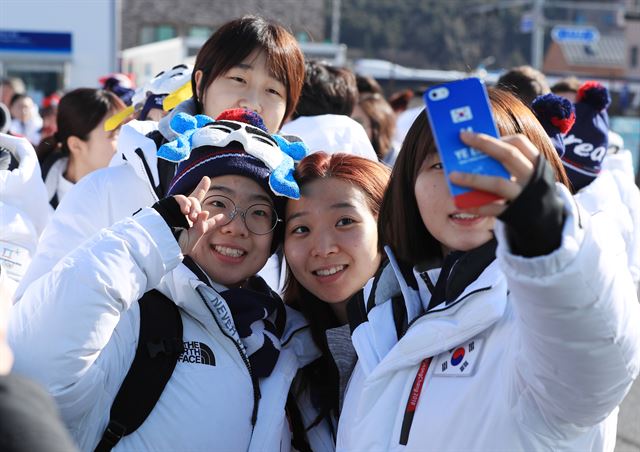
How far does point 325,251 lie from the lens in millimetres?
2660

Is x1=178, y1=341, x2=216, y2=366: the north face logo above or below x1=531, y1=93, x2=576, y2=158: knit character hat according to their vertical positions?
below

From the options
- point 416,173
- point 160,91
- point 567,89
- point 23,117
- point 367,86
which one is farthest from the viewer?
point 23,117

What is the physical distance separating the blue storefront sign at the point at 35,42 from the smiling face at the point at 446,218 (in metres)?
15.0

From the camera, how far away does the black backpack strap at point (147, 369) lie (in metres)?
2.20

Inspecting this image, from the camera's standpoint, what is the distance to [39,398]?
1.09 meters

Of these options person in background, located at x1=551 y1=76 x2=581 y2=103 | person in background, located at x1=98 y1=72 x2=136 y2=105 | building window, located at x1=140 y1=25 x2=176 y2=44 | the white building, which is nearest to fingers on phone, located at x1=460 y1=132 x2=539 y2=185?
person in background, located at x1=98 y1=72 x2=136 y2=105

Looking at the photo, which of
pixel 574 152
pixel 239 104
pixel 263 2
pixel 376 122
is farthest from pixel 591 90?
pixel 263 2

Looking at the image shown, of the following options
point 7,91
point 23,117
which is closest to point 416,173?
point 23,117

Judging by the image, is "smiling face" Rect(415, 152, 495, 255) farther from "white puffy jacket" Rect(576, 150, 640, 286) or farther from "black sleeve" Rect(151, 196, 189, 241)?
"white puffy jacket" Rect(576, 150, 640, 286)

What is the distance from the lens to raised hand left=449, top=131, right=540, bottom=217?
58.1 inches

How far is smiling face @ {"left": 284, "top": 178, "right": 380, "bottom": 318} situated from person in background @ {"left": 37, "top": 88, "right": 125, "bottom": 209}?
8.72 ft

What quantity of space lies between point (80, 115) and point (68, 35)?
11454 mm

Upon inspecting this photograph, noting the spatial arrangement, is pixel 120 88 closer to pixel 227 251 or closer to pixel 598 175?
pixel 598 175

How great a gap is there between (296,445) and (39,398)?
158cm
